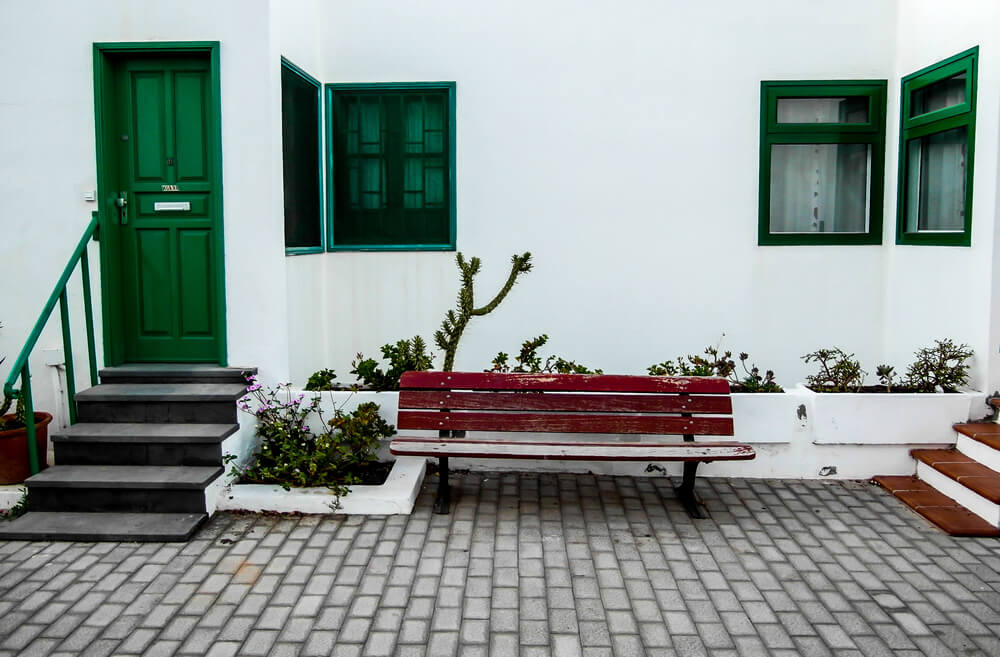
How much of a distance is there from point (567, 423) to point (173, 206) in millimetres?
3267

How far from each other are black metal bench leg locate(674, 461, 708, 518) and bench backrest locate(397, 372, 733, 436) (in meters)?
0.23

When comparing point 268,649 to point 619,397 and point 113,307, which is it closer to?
point 619,397

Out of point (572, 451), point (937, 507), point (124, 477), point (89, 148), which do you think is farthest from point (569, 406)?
point (89, 148)

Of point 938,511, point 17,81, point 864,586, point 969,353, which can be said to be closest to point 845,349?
point 969,353

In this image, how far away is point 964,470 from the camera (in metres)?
5.89

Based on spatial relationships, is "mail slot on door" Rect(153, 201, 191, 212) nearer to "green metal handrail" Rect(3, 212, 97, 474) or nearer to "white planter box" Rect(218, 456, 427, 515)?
"green metal handrail" Rect(3, 212, 97, 474)

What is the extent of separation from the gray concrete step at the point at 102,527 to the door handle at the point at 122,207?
2.18 m

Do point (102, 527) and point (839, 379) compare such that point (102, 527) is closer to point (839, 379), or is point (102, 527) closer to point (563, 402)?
point (563, 402)

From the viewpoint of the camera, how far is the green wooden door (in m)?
6.49

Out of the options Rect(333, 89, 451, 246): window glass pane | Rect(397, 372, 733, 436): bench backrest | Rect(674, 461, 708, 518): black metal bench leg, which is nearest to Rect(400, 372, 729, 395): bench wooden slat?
Rect(397, 372, 733, 436): bench backrest

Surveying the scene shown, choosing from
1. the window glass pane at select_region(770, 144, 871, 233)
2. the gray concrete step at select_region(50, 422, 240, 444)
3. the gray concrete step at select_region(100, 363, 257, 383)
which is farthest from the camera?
the window glass pane at select_region(770, 144, 871, 233)

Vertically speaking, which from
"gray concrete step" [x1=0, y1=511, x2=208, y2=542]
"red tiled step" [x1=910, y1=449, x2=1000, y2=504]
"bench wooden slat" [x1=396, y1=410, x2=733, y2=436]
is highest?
"bench wooden slat" [x1=396, y1=410, x2=733, y2=436]

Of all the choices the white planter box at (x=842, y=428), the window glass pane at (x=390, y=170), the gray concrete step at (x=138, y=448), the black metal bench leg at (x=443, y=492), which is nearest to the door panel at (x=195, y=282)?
the gray concrete step at (x=138, y=448)

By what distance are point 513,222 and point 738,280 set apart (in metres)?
2.01
